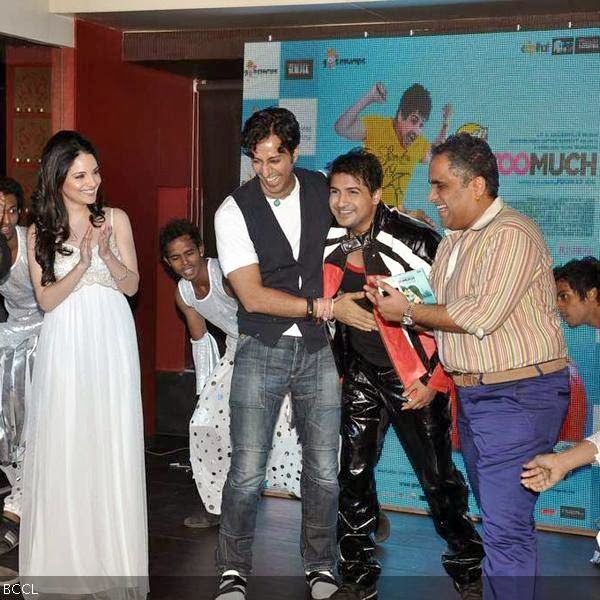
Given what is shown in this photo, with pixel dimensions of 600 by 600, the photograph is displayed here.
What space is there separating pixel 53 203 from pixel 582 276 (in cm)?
227

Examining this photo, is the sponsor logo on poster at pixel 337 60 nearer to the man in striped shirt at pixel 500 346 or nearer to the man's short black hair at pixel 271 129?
the man's short black hair at pixel 271 129

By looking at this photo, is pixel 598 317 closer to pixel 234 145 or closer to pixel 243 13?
pixel 243 13

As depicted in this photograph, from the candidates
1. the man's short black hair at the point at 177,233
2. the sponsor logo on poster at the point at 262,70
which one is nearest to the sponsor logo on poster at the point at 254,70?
the sponsor logo on poster at the point at 262,70

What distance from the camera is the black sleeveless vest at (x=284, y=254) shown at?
13.8 ft

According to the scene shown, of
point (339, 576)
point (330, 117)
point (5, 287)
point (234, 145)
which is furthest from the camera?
point (234, 145)

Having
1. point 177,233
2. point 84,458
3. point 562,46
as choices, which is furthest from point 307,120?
point 84,458

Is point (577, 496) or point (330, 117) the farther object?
point (330, 117)

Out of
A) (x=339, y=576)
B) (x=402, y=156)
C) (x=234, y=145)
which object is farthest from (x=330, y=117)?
(x=339, y=576)

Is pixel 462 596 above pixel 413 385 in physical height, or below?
below

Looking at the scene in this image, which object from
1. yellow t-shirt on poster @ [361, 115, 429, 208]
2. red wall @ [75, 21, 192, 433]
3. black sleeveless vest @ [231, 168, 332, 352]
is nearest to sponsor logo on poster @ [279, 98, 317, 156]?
yellow t-shirt on poster @ [361, 115, 429, 208]

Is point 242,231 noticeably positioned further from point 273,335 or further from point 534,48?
point 534,48

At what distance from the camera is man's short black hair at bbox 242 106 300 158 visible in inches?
163

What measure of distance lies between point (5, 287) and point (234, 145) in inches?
93.8

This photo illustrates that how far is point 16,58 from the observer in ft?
20.3
